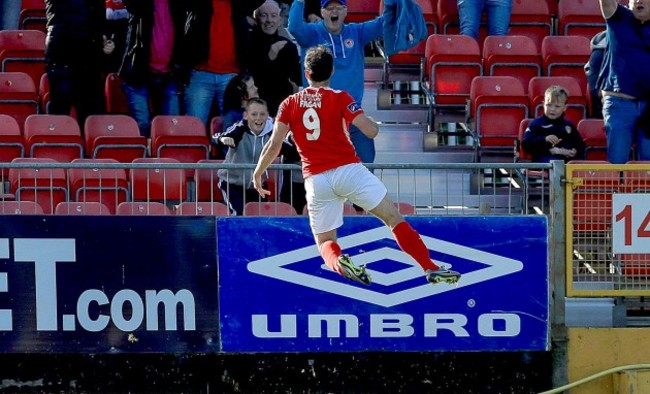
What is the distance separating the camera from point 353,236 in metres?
12.4

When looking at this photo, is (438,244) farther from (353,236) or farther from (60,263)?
(60,263)

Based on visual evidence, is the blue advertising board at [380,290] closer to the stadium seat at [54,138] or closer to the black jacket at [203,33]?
the stadium seat at [54,138]

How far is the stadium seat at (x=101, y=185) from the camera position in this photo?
13.0 meters

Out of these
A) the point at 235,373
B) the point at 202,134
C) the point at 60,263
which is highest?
the point at 202,134

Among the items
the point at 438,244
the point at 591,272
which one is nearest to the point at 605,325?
the point at 591,272

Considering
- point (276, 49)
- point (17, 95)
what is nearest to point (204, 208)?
point (276, 49)

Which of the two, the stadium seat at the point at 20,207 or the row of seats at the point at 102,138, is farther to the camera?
the row of seats at the point at 102,138

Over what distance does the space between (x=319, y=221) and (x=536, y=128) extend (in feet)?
11.1

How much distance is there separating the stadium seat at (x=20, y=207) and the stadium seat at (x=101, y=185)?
1.11 feet

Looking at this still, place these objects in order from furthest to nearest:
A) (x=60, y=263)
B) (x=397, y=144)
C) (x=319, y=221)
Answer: (x=397, y=144) → (x=60, y=263) → (x=319, y=221)

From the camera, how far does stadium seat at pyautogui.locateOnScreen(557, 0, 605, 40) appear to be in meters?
17.2

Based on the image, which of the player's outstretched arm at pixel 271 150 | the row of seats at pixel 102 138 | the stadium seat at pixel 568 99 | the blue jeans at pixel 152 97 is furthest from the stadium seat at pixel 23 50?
the player's outstretched arm at pixel 271 150

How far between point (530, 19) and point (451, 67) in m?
1.84

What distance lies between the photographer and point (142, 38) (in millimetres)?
15523
